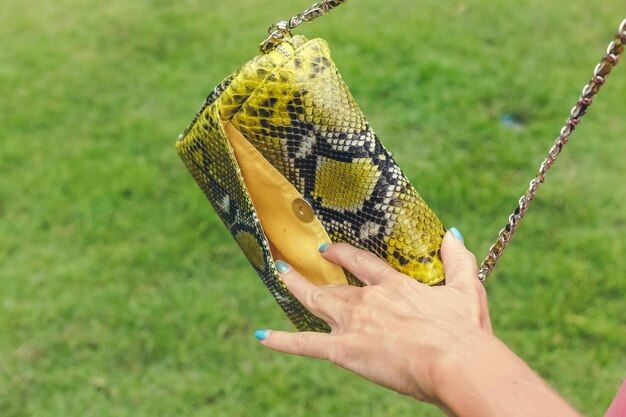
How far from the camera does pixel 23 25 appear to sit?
438 centimetres

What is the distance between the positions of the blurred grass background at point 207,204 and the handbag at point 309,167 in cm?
114

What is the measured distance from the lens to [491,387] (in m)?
1.03

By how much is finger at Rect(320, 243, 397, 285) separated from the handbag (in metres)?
0.03

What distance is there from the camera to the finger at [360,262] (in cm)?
139

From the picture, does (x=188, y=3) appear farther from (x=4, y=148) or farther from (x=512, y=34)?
(x=512, y=34)

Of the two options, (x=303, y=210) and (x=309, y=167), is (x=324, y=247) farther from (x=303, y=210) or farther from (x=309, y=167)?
(x=309, y=167)

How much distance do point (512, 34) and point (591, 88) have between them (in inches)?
125

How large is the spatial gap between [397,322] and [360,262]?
0.26 metres

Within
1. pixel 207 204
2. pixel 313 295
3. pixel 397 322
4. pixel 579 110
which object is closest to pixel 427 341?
pixel 397 322

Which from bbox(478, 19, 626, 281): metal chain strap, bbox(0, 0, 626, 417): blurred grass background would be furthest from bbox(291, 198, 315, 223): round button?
bbox(0, 0, 626, 417): blurred grass background

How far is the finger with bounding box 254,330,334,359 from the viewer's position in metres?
1.32

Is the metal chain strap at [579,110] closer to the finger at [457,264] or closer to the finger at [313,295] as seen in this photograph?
the finger at [457,264]

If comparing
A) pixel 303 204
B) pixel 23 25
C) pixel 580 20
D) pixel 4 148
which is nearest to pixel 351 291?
pixel 303 204

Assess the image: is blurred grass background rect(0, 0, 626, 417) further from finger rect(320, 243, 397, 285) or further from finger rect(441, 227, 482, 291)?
finger rect(441, 227, 482, 291)
